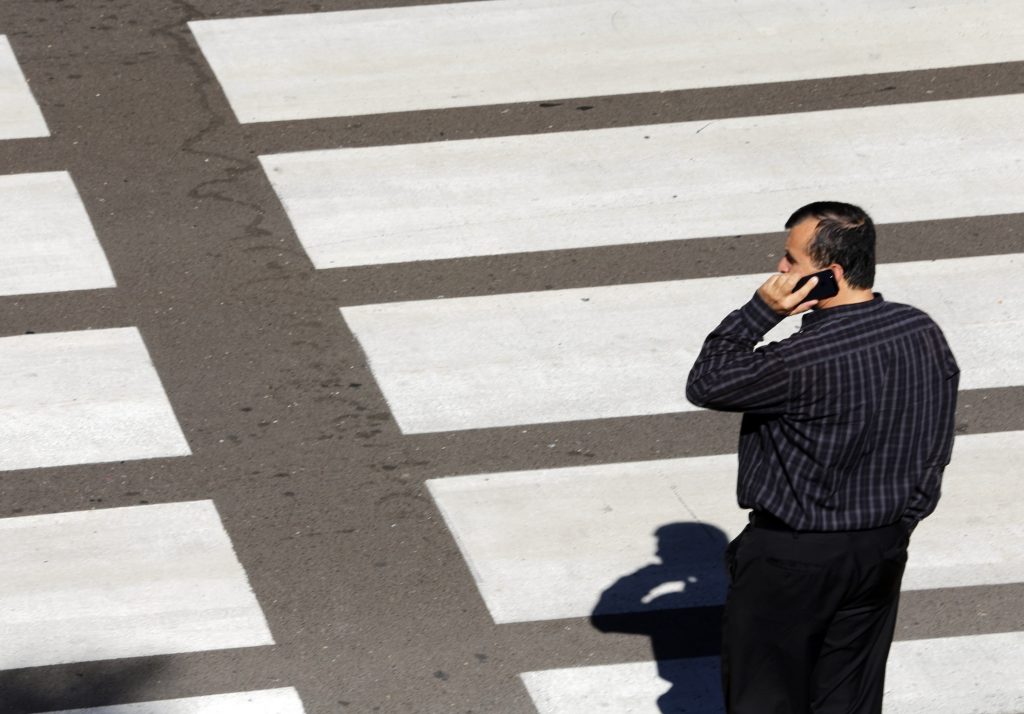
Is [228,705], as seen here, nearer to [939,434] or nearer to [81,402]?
[81,402]

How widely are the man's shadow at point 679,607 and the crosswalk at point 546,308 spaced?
0.01 m

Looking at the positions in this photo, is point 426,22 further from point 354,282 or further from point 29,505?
point 29,505

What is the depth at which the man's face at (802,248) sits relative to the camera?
4668mm

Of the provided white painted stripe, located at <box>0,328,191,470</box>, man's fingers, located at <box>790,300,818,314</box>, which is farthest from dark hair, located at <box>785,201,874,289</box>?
white painted stripe, located at <box>0,328,191,470</box>

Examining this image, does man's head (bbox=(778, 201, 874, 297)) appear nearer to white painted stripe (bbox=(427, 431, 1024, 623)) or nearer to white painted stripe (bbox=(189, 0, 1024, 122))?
white painted stripe (bbox=(427, 431, 1024, 623))

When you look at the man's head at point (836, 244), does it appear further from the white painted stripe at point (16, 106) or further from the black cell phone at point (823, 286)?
the white painted stripe at point (16, 106)

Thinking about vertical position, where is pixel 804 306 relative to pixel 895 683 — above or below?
above

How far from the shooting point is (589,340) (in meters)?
8.00

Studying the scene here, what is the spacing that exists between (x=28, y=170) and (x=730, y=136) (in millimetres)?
3884

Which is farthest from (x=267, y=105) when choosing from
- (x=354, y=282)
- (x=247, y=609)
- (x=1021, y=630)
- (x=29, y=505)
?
(x=1021, y=630)

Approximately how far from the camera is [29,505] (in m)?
6.90

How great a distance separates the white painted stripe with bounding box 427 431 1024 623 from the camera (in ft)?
21.1

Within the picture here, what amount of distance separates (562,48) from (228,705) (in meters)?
5.72

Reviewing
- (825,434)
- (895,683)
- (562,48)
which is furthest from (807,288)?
(562,48)
